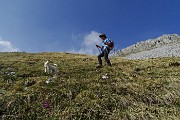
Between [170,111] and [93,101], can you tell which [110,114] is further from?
[170,111]

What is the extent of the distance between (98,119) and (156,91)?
12.7 ft

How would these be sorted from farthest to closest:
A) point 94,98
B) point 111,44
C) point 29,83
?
point 111,44 < point 29,83 < point 94,98

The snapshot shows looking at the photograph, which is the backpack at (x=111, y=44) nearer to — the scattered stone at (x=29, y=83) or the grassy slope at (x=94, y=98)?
the grassy slope at (x=94, y=98)

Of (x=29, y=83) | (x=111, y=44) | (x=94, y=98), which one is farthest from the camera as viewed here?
(x=111, y=44)

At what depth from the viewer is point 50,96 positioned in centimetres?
1188

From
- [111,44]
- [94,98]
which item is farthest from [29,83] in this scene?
[111,44]

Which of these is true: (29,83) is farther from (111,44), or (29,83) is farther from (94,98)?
(111,44)

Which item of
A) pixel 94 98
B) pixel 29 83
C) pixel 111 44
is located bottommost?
pixel 94 98

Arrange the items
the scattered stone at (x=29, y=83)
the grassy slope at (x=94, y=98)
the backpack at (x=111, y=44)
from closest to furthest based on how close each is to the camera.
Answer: the grassy slope at (x=94, y=98), the scattered stone at (x=29, y=83), the backpack at (x=111, y=44)

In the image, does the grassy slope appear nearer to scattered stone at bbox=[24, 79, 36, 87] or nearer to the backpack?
scattered stone at bbox=[24, 79, 36, 87]

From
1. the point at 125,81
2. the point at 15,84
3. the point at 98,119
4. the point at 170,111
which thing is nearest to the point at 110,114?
the point at 98,119

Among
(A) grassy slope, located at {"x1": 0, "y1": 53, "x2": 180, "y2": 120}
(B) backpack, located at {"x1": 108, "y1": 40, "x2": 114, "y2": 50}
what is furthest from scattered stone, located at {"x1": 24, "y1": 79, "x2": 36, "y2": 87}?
(B) backpack, located at {"x1": 108, "y1": 40, "x2": 114, "y2": 50}

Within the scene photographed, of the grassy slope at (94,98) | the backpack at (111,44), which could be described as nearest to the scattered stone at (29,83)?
the grassy slope at (94,98)

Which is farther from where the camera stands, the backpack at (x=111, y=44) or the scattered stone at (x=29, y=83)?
the backpack at (x=111, y=44)
